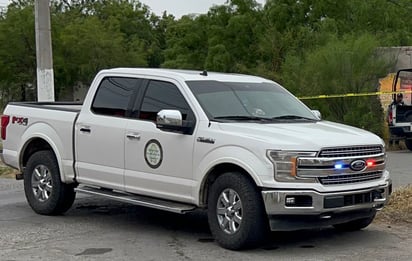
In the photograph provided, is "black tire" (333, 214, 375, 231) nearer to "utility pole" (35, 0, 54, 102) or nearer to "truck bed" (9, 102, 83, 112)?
"truck bed" (9, 102, 83, 112)

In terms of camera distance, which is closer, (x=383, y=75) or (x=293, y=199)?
(x=293, y=199)

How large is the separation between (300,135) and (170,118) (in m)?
1.48

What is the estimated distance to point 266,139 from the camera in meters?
7.27

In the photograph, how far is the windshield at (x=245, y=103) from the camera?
8141 millimetres

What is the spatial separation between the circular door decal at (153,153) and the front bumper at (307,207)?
1.55 meters

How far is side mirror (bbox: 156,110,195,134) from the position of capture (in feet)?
25.7

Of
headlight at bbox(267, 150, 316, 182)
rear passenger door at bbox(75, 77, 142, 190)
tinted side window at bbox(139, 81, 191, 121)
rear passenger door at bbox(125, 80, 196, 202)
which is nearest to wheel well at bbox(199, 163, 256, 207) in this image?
rear passenger door at bbox(125, 80, 196, 202)

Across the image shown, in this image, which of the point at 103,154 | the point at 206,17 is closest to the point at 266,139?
the point at 103,154

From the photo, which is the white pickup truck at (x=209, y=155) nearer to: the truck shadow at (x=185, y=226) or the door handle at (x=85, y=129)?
the door handle at (x=85, y=129)

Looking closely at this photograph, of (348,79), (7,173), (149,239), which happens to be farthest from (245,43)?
(149,239)

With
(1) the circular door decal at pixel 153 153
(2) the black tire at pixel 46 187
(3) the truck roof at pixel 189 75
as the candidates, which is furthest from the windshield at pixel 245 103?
(2) the black tire at pixel 46 187

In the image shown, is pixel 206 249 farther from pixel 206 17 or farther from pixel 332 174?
pixel 206 17

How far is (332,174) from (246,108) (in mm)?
1523

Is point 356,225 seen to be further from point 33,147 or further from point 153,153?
point 33,147
